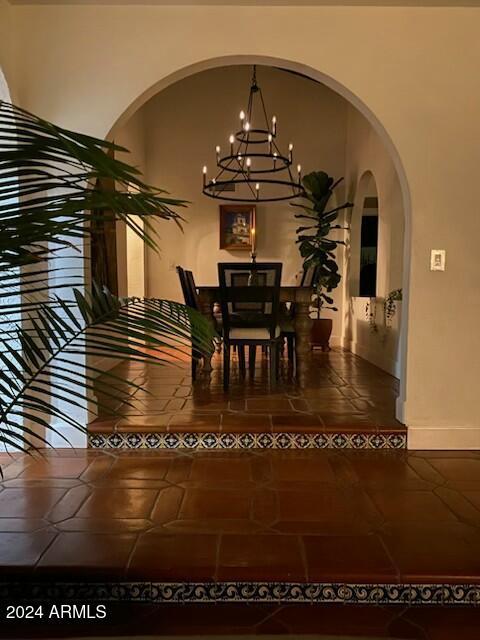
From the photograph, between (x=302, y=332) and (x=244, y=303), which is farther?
(x=302, y=332)

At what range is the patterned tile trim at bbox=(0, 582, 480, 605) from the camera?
1.64 m

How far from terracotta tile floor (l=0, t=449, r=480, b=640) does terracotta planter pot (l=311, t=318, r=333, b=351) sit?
2912 mm

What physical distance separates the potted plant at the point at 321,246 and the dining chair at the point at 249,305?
1753mm

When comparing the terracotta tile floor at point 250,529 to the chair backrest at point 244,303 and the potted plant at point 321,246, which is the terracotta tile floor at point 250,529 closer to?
the chair backrest at point 244,303

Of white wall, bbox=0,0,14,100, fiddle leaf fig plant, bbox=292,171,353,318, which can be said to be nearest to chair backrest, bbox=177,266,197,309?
white wall, bbox=0,0,14,100

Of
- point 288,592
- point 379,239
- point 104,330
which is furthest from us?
point 379,239

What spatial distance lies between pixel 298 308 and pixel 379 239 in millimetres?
1433

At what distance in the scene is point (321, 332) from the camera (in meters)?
5.57

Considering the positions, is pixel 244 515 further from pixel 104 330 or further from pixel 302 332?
pixel 302 332

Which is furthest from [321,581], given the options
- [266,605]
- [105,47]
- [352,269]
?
[352,269]

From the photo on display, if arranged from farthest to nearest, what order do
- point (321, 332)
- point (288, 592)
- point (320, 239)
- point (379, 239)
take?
point (321, 332), point (320, 239), point (379, 239), point (288, 592)

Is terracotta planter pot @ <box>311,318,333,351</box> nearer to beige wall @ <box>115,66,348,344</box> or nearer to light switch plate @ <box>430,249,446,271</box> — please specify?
beige wall @ <box>115,66,348,344</box>

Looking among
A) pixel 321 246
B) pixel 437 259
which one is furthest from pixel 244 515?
pixel 321 246

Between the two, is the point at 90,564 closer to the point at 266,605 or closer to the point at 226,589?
the point at 226,589
